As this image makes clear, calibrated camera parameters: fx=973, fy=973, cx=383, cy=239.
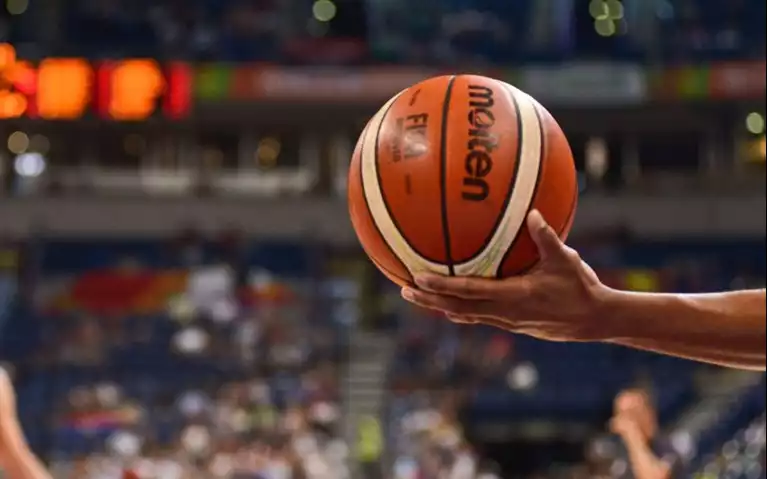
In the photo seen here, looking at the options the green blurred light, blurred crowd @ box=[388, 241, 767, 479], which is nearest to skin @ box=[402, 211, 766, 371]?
blurred crowd @ box=[388, 241, 767, 479]

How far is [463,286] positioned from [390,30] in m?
11.6

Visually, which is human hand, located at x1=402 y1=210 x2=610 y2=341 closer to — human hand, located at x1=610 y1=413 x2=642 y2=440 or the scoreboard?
human hand, located at x1=610 y1=413 x2=642 y2=440

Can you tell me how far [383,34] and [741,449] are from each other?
7.40 m

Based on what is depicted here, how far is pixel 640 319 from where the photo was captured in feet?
4.93

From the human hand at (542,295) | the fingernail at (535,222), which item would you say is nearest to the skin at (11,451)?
the human hand at (542,295)

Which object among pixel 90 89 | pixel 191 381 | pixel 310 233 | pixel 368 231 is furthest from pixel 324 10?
pixel 368 231

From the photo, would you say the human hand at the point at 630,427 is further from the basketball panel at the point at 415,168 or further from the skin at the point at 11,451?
the basketball panel at the point at 415,168

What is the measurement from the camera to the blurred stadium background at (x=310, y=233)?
9023mm

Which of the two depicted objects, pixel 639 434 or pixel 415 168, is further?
pixel 639 434

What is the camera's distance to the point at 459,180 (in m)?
1.70

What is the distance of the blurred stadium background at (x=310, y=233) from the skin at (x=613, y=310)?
6.00 meters

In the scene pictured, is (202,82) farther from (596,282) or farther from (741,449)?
(596,282)

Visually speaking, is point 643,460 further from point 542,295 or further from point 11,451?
point 542,295

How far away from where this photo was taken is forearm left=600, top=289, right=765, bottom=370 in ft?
4.81
